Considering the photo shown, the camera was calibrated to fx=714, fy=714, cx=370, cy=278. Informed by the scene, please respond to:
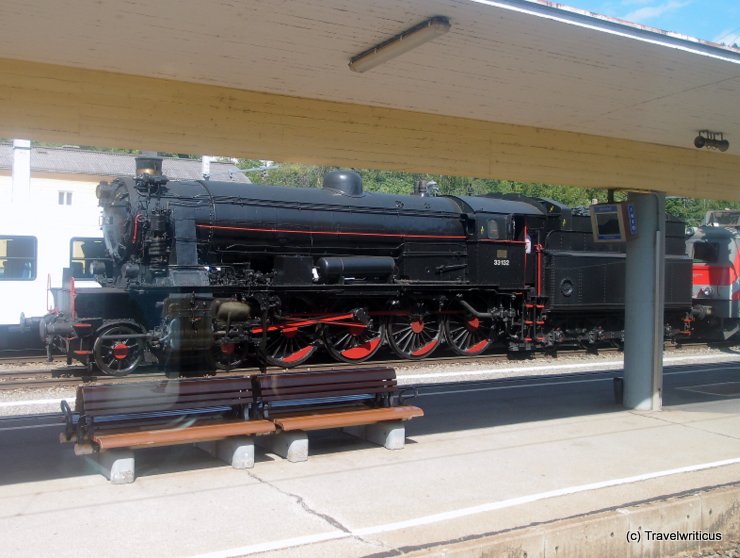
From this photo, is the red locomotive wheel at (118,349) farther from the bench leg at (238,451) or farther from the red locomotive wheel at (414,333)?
the bench leg at (238,451)

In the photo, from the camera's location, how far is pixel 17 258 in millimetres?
14844

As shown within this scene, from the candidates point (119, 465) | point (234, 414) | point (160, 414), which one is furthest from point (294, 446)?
point (119, 465)

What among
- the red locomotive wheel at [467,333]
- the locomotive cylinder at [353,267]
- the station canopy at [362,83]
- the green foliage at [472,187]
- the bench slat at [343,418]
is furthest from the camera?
the green foliage at [472,187]

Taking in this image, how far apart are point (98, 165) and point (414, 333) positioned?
3478 centimetres

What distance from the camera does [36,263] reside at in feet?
49.0

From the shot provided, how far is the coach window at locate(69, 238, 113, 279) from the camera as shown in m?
14.7

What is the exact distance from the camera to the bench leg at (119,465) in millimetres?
5504

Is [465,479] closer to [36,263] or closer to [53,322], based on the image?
[53,322]

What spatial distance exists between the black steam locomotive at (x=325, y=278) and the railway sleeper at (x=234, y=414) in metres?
4.98

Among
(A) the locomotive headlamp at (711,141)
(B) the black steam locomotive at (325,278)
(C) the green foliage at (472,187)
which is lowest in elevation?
(B) the black steam locomotive at (325,278)

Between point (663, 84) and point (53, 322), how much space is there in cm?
1000

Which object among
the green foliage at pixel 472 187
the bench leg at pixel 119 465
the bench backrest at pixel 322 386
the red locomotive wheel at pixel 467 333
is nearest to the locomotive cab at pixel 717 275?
the red locomotive wheel at pixel 467 333

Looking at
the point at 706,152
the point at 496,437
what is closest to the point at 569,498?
the point at 496,437

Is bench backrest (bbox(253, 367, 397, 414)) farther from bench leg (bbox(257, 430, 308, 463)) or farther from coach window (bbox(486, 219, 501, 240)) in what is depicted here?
coach window (bbox(486, 219, 501, 240))
